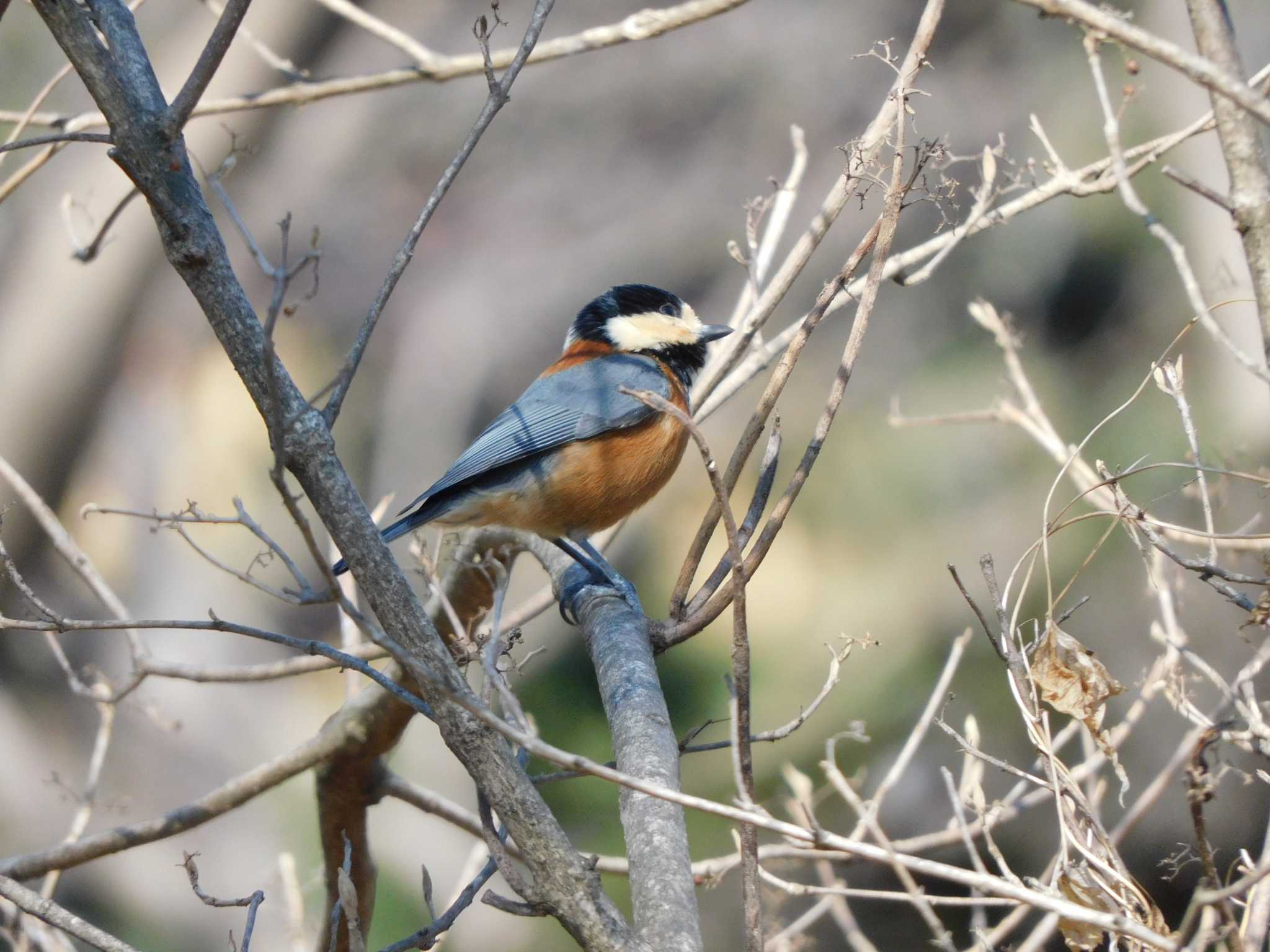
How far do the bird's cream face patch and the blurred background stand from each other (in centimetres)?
215

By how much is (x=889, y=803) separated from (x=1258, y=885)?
5.74 m

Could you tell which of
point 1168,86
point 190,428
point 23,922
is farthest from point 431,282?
point 23,922

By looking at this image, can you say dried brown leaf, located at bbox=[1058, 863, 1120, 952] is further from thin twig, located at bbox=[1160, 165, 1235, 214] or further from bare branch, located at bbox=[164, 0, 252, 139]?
bare branch, located at bbox=[164, 0, 252, 139]

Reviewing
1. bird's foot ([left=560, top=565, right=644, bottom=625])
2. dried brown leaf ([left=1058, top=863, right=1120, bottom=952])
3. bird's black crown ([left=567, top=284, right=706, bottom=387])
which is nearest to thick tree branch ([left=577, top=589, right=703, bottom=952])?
bird's foot ([left=560, top=565, right=644, bottom=625])

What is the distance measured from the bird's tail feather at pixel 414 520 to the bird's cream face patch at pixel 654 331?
1.09 m

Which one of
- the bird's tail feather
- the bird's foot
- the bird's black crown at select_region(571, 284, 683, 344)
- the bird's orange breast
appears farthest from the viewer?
the bird's black crown at select_region(571, 284, 683, 344)

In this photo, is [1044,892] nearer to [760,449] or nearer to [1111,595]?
[1111,595]

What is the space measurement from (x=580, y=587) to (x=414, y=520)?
2.82 feet

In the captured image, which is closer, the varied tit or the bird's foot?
the bird's foot

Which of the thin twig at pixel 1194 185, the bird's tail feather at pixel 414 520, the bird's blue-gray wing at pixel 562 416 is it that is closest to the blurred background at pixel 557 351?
the bird's tail feather at pixel 414 520

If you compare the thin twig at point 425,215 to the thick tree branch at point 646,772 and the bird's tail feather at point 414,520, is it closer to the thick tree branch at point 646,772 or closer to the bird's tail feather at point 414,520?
the thick tree branch at point 646,772

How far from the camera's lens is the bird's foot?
3.11 metres

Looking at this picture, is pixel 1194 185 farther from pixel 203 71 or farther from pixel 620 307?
pixel 620 307

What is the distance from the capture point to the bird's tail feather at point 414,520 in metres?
3.73
